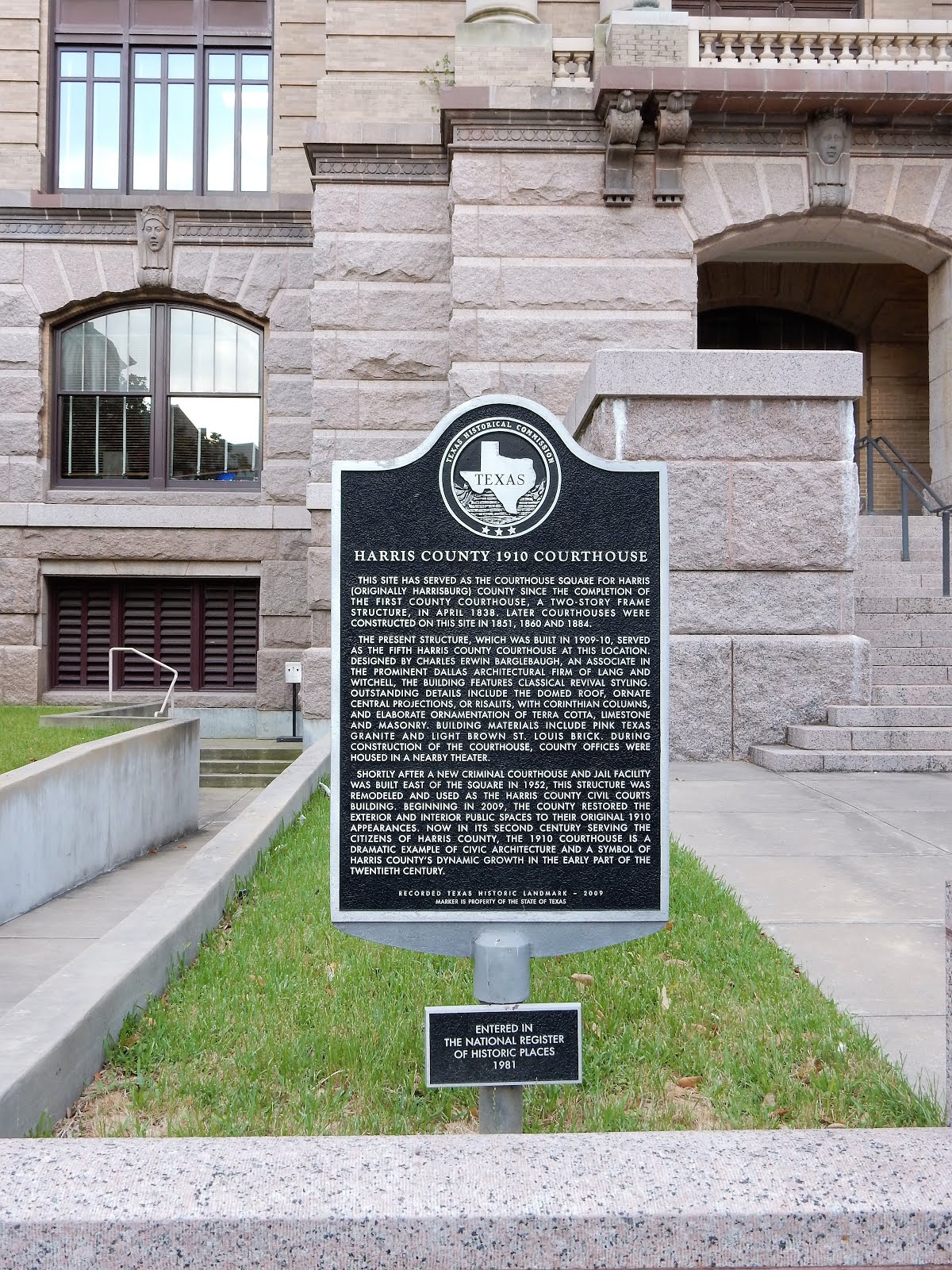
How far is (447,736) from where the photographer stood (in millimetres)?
3031

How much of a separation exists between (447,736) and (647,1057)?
123 centimetres

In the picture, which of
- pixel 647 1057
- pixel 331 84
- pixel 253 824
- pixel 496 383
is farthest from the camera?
pixel 331 84

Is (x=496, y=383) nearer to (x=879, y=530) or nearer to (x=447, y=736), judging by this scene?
(x=879, y=530)

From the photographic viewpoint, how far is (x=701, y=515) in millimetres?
9398

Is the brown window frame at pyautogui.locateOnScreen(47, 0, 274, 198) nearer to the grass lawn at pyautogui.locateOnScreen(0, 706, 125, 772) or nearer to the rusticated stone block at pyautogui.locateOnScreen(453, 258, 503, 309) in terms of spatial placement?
the rusticated stone block at pyautogui.locateOnScreen(453, 258, 503, 309)

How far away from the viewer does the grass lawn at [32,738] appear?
9234mm

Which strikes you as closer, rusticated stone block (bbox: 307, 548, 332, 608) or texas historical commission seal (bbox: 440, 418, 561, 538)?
texas historical commission seal (bbox: 440, 418, 561, 538)

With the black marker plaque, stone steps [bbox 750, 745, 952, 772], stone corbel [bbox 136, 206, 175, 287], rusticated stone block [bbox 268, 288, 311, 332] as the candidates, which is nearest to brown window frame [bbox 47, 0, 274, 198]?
stone corbel [bbox 136, 206, 175, 287]

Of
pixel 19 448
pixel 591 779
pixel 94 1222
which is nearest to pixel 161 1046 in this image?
pixel 94 1222

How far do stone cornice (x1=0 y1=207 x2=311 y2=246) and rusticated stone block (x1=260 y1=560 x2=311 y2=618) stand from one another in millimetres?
5428

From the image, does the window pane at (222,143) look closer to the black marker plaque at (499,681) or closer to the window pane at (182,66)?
the window pane at (182,66)

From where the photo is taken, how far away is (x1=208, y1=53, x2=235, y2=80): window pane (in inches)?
733

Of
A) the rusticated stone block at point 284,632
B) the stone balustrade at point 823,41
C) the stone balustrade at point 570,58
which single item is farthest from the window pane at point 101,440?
the stone balustrade at point 823,41

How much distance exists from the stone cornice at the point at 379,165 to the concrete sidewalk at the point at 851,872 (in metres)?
9.95
